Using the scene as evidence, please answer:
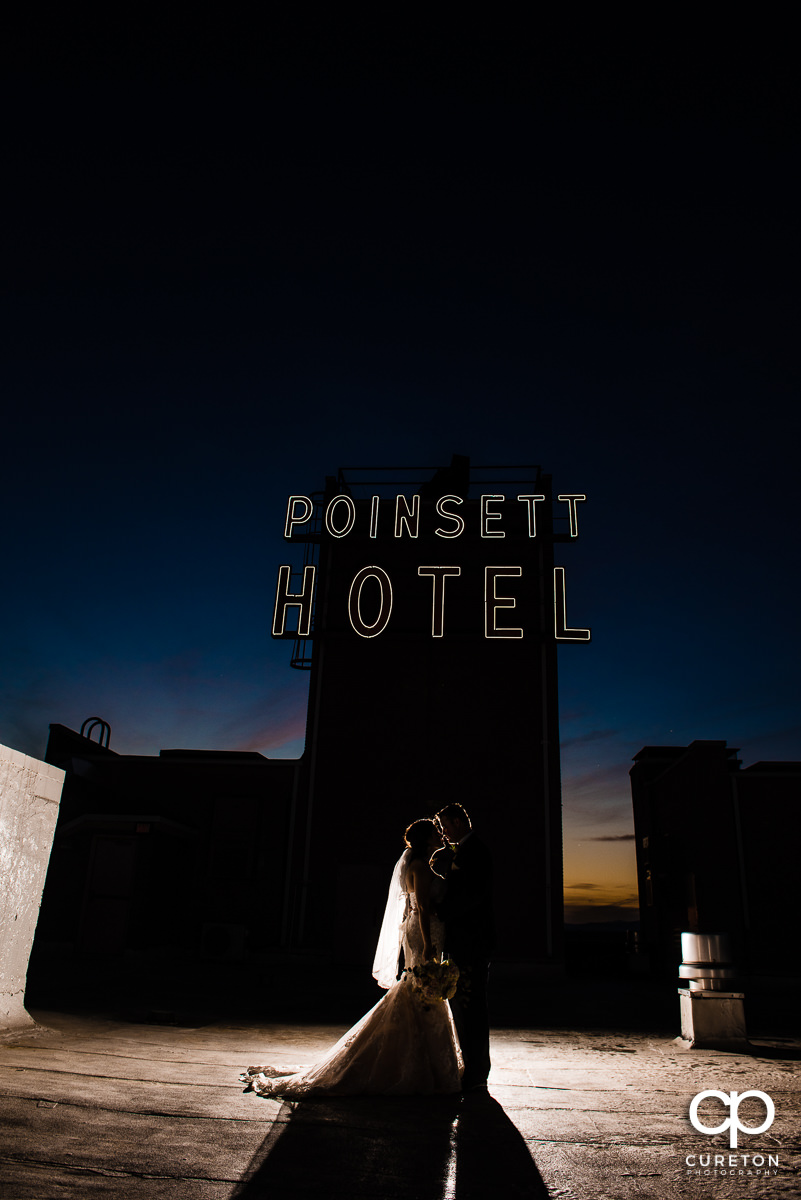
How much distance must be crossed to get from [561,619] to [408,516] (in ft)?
16.4

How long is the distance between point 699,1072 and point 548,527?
15180 millimetres

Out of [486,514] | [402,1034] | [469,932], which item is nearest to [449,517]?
[486,514]


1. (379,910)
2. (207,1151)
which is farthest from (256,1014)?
(379,910)

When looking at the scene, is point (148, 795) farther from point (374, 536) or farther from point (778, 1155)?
point (778, 1155)

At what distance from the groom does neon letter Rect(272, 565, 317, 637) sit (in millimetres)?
12987

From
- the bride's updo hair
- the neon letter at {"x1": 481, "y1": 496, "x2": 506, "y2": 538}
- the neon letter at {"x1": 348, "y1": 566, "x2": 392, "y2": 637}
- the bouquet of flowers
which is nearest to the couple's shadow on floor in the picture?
the bouquet of flowers

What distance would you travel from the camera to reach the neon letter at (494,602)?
712 inches

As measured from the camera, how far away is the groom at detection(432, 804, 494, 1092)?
5.31 metres

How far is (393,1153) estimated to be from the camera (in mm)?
3721

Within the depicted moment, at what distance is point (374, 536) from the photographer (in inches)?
783

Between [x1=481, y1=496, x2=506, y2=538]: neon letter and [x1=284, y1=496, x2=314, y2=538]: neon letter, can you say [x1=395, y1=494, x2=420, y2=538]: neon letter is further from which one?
[x1=284, y1=496, x2=314, y2=538]: neon letter

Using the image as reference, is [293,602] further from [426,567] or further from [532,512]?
[532,512]

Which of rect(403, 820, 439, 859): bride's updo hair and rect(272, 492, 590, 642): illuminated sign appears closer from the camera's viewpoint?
rect(403, 820, 439, 859): bride's updo hair

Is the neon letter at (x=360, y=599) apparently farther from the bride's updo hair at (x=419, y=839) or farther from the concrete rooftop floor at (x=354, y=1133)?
the bride's updo hair at (x=419, y=839)
